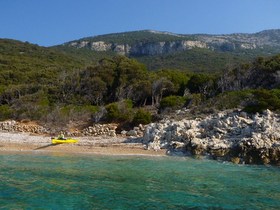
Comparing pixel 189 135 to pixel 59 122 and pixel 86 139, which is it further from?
pixel 59 122

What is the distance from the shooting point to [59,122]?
33781 mm

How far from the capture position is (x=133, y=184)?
1449 centimetres

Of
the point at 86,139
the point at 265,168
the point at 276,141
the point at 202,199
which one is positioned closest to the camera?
the point at 202,199

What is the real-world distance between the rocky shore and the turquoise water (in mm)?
1783

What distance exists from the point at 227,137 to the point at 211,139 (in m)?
1.00

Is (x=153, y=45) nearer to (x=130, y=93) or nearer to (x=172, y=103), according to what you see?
(x=130, y=93)

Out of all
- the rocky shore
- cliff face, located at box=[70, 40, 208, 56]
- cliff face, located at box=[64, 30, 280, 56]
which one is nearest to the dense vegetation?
the rocky shore

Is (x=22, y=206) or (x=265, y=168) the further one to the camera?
(x=265, y=168)

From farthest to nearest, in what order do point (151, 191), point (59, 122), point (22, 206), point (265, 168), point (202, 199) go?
point (59, 122)
point (265, 168)
point (151, 191)
point (202, 199)
point (22, 206)

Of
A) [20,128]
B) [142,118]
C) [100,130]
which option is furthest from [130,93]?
[20,128]

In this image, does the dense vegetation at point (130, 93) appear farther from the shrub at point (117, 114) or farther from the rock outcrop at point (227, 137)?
the rock outcrop at point (227, 137)

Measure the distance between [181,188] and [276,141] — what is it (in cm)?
1012

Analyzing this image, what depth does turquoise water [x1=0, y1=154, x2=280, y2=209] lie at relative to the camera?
38.2ft

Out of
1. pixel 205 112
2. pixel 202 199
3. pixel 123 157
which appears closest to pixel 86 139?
pixel 123 157
